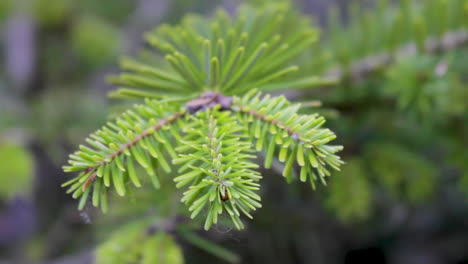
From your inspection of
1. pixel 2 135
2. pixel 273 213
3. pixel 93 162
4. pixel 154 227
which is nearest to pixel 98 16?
pixel 2 135

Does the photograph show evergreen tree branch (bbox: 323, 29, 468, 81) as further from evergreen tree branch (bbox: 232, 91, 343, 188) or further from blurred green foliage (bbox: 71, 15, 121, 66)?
blurred green foliage (bbox: 71, 15, 121, 66)

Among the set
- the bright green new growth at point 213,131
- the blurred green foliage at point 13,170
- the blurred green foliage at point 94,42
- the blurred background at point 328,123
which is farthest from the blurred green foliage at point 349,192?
the blurred green foliage at point 94,42

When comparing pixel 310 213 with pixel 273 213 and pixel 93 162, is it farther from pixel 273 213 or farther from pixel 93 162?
pixel 93 162

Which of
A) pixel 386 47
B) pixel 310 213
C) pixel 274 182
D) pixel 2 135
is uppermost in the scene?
pixel 2 135

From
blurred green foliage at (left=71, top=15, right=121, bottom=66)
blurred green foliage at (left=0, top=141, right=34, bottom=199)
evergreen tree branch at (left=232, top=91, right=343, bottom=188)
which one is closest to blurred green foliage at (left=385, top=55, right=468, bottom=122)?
evergreen tree branch at (left=232, top=91, right=343, bottom=188)

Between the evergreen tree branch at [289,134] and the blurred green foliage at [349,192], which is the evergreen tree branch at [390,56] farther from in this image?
the evergreen tree branch at [289,134]

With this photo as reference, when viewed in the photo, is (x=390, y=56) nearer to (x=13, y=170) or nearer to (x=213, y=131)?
(x=213, y=131)

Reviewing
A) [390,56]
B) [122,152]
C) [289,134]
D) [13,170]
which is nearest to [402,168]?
[390,56]
